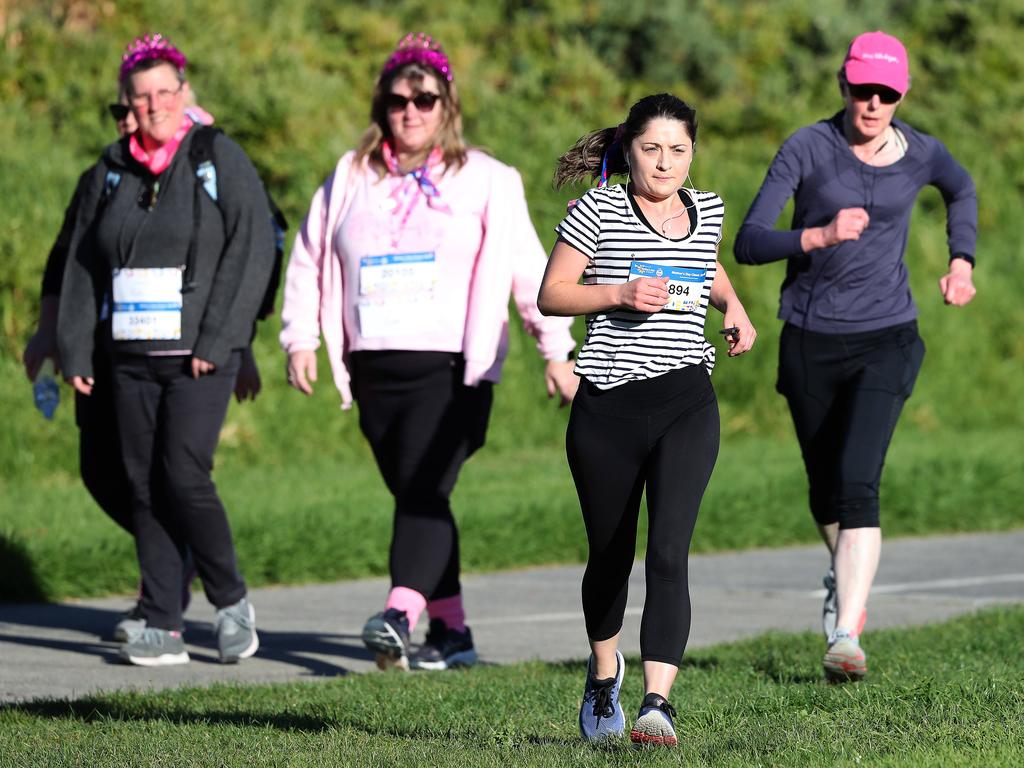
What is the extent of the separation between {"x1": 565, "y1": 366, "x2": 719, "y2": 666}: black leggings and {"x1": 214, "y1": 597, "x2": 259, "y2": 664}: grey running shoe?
2548 millimetres

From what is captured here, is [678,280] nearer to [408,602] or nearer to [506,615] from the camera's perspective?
[408,602]

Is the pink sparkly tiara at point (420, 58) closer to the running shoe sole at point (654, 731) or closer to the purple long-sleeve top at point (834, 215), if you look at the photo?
the purple long-sleeve top at point (834, 215)

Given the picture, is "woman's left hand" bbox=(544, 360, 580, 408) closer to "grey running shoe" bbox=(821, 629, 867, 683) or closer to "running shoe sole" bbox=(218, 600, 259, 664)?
"grey running shoe" bbox=(821, 629, 867, 683)

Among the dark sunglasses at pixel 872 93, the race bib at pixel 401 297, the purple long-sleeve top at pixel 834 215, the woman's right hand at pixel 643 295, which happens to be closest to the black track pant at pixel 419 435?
the race bib at pixel 401 297

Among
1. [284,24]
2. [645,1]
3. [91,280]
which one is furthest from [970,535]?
[645,1]

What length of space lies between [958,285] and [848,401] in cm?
58

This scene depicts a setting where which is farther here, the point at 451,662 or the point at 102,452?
the point at 102,452

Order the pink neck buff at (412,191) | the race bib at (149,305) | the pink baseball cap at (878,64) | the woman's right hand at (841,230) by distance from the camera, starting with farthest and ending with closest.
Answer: the race bib at (149,305) < the pink neck buff at (412,191) < the pink baseball cap at (878,64) < the woman's right hand at (841,230)

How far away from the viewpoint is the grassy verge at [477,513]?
936cm

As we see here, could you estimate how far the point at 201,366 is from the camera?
732cm

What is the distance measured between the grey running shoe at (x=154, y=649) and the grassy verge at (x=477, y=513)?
190cm

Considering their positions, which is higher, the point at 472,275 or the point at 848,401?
the point at 472,275

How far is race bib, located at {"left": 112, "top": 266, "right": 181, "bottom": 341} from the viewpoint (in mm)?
7332

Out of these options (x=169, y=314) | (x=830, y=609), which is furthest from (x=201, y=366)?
(x=830, y=609)
